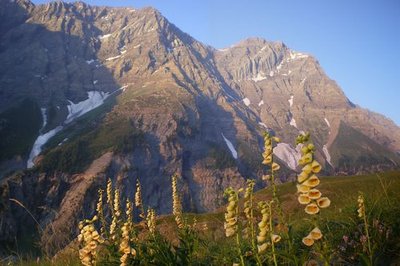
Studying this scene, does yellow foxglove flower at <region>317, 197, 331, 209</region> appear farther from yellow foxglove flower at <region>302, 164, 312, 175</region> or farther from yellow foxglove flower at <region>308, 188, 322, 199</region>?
yellow foxglove flower at <region>302, 164, 312, 175</region>

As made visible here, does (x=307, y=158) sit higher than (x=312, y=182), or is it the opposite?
(x=307, y=158)

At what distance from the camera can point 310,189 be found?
14.4ft

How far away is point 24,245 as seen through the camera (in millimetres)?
166125

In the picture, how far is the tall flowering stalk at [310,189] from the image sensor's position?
416 cm

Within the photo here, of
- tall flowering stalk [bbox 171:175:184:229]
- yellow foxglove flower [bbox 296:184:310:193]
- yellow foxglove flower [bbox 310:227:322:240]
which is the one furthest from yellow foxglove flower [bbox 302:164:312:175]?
tall flowering stalk [bbox 171:175:184:229]

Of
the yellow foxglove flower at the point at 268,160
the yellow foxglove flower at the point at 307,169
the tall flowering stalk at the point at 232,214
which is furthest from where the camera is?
the yellow foxglove flower at the point at 268,160

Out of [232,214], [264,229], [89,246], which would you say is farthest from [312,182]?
[89,246]

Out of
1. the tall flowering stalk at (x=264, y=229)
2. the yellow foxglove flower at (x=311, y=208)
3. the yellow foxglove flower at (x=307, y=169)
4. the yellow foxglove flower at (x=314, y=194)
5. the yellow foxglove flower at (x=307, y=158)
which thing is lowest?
the tall flowering stalk at (x=264, y=229)

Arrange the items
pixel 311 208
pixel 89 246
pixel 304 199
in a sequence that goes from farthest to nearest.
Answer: pixel 89 246 → pixel 304 199 → pixel 311 208

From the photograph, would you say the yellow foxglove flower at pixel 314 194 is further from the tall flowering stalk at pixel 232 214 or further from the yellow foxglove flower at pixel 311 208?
the tall flowering stalk at pixel 232 214

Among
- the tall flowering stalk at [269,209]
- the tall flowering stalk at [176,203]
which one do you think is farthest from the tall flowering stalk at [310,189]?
the tall flowering stalk at [176,203]

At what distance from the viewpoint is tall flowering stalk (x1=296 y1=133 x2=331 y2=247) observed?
13.7 ft

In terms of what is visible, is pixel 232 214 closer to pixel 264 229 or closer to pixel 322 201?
pixel 264 229

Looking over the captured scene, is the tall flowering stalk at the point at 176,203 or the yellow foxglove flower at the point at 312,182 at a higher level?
the yellow foxglove flower at the point at 312,182
